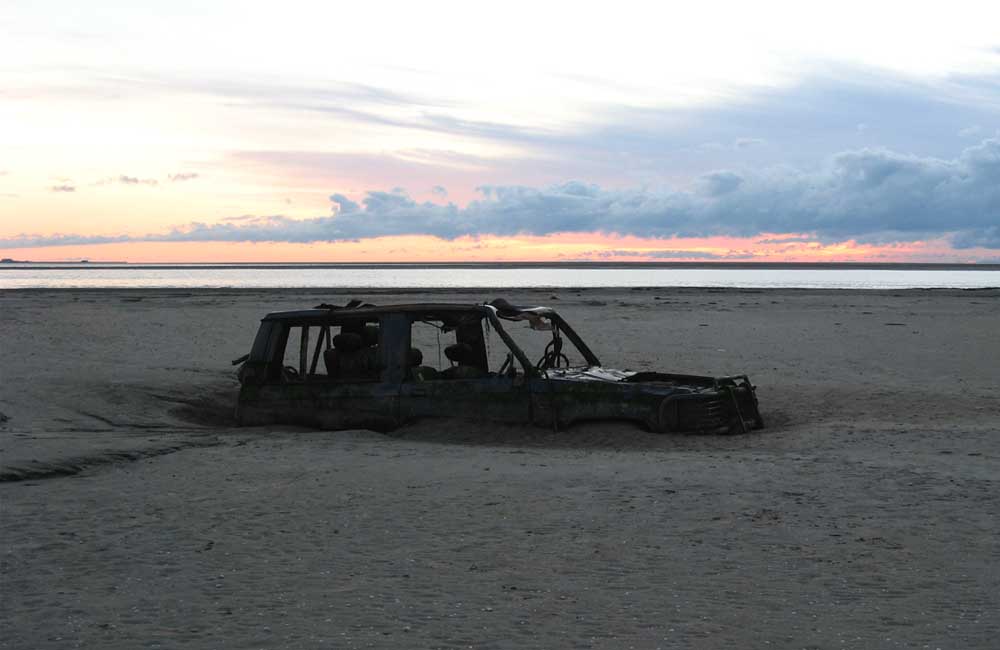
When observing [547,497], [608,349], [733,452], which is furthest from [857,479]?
[608,349]

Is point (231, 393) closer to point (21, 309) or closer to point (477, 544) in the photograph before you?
point (477, 544)

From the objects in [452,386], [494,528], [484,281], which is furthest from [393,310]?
[484,281]

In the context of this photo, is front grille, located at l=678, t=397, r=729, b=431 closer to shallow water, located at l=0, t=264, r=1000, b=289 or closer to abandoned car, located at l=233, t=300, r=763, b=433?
abandoned car, located at l=233, t=300, r=763, b=433

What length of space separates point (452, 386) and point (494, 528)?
358cm

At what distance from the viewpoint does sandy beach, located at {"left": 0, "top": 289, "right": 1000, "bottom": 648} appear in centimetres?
479

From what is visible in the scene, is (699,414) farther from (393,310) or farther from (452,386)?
(393,310)

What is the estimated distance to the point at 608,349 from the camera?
19922 mm

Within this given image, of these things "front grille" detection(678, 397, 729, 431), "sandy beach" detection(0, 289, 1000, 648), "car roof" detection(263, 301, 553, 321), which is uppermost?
"car roof" detection(263, 301, 553, 321)

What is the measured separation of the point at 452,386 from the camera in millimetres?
10031

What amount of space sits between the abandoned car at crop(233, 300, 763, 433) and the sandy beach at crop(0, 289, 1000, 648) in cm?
22

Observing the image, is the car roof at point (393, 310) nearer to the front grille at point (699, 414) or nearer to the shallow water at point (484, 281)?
the front grille at point (699, 414)

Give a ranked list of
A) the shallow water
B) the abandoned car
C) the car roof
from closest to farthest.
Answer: the abandoned car → the car roof → the shallow water

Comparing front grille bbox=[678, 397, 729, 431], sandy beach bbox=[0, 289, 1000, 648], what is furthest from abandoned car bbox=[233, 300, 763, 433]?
sandy beach bbox=[0, 289, 1000, 648]

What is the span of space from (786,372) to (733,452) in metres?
7.50
